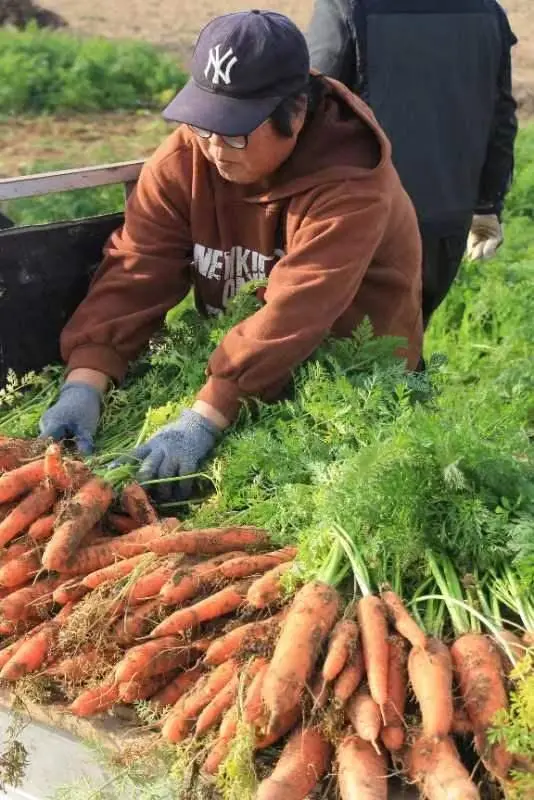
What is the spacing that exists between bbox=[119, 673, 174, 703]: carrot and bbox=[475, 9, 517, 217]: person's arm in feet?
9.92

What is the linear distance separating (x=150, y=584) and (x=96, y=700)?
0.31m

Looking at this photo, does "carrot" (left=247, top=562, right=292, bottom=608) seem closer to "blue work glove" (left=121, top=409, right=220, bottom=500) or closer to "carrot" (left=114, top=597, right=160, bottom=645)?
"carrot" (left=114, top=597, right=160, bottom=645)

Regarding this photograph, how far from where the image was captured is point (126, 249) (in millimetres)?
3264

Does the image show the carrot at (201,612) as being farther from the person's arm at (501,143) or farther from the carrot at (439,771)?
the person's arm at (501,143)

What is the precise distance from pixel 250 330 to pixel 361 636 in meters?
1.00

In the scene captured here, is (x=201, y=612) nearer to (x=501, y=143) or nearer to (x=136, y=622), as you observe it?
(x=136, y=622)

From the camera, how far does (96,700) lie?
2.24 meters

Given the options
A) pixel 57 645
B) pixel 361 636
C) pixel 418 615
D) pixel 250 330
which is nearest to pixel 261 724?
pixel 361 636

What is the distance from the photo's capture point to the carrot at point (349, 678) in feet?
6.77

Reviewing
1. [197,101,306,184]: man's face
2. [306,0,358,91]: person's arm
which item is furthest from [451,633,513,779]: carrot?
[306,0,358,91]: person's arm

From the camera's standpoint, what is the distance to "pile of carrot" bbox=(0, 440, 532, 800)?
200 centimetres

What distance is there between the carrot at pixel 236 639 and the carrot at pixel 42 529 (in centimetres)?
60

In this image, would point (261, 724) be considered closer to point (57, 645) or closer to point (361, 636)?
point (361, 636)

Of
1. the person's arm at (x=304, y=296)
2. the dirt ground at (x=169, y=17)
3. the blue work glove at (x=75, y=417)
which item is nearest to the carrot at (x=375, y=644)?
the person's arm at (x=304, y=296)
